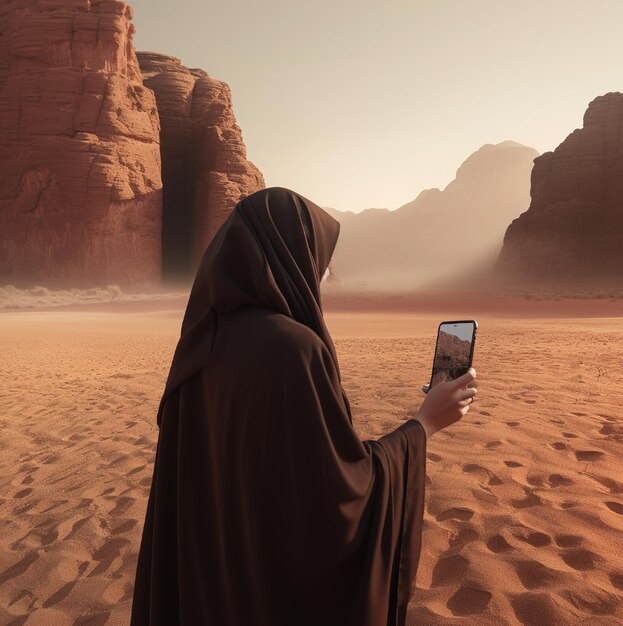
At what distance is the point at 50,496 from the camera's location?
4113mm

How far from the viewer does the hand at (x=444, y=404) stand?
1.81 m

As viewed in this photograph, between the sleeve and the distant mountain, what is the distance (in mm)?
93379

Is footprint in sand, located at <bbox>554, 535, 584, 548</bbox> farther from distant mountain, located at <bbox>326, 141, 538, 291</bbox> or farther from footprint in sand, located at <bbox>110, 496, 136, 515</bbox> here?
distant mountain, located at <bbox>326, 141, 538, 291</bbox>

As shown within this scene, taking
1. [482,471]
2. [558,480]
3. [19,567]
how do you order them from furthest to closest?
[482,471], [558,480], [19,567]

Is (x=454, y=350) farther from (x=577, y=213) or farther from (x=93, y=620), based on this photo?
(x=577, y=213)

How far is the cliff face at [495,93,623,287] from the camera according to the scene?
1667 inches

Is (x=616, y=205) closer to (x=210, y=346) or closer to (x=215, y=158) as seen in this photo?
(x=215, y=158)

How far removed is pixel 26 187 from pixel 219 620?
34.1m

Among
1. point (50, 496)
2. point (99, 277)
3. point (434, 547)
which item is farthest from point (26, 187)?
point (434, 547)

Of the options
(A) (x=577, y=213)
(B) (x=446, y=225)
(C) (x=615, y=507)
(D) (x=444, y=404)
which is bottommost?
(C) (x=615, y=507)

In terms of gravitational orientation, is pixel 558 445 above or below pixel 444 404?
below

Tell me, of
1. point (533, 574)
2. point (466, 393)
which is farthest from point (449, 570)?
point (466, 393)

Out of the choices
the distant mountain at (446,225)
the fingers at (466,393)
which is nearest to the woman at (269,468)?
the fingers at (466,393)

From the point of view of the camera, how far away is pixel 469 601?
250cm
